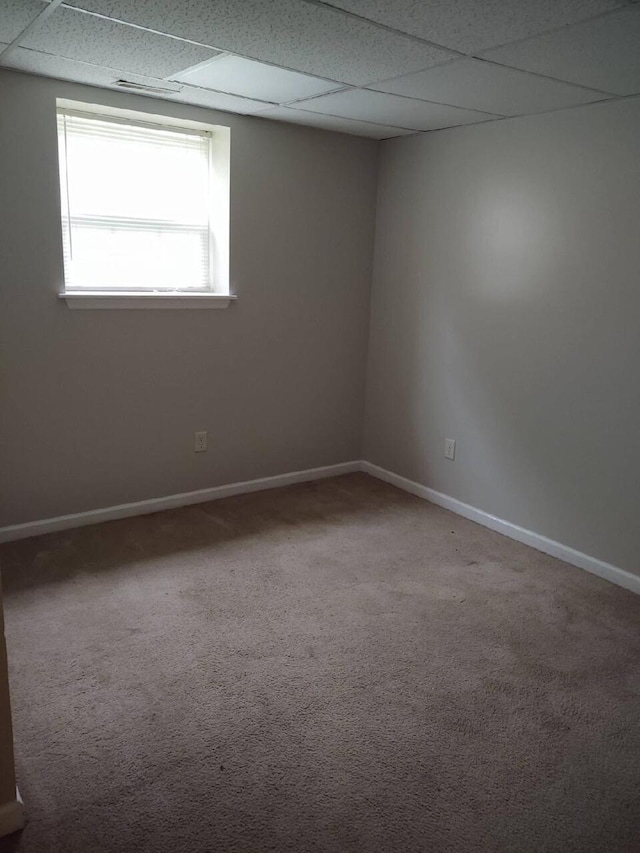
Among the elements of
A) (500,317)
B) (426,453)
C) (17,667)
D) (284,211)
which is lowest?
(17,667)

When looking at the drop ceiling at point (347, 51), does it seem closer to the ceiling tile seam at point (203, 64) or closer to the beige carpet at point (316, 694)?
the ceiling tile seam at point (203, 64)

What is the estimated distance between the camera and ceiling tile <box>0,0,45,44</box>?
199cm

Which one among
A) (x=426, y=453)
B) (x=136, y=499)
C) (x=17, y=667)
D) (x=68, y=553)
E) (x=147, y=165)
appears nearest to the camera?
(x=17, y=667)

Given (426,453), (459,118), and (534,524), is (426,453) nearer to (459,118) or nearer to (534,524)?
(534,524)

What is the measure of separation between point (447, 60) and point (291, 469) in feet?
8.55

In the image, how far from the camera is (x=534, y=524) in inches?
136

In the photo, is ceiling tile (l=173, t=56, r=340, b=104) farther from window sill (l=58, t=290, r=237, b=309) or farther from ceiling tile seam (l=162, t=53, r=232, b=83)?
window sill (l=58, t=290, r=237, b=309)

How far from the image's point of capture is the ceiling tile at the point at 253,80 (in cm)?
253

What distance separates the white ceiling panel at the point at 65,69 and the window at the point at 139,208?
271mm

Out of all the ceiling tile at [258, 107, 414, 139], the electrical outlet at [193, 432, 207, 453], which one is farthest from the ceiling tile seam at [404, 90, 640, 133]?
the electrical outlet at [193, 432, 207, 453]

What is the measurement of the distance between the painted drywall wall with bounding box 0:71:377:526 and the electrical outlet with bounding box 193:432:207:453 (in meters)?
0.04

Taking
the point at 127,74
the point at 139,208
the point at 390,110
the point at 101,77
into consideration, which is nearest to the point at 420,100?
the point at 390,110

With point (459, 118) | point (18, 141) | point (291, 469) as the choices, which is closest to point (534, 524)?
point (291, 469)

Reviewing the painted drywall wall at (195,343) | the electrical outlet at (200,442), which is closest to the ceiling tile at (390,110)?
the painted drywall wall at (195,343)
